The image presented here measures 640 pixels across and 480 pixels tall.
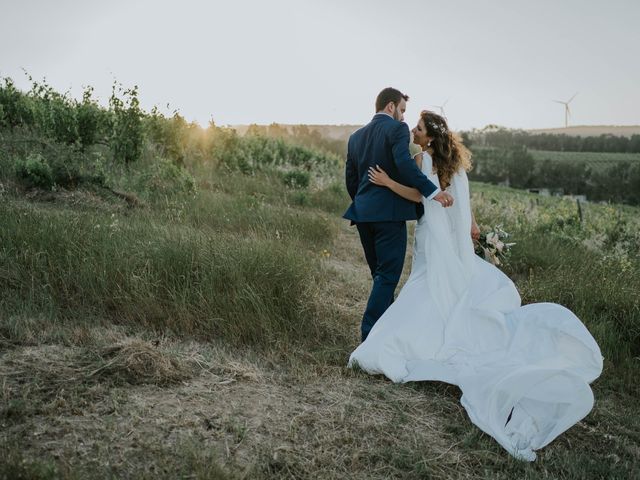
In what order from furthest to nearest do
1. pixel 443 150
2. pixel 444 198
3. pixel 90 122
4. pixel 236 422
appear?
1. pixel 90 122
2. pixel 443 150
3. pixel 444 198
4. pixel 236 422

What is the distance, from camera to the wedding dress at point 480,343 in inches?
146

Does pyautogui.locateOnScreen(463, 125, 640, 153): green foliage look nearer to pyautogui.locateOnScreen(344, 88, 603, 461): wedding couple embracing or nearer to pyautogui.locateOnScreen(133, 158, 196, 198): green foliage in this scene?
pyautogui.locateOnScreen(133, 158, 196, 198): green foliage

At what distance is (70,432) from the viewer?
3062 mm

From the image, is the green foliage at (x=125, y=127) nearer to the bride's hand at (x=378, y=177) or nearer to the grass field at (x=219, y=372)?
the grass field at (x=219, y=372)

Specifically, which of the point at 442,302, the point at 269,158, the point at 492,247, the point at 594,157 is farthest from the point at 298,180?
the point at 594,157

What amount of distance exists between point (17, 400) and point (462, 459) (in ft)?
9.33

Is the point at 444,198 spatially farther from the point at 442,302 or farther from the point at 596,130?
the point at 596,130

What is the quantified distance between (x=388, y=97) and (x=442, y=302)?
1984 millimetres

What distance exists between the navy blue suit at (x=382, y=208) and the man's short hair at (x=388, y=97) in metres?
0.10

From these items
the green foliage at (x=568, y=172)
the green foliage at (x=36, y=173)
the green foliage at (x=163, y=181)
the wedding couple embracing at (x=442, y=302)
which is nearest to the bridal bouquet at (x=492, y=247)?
the wedding couple embracing at (x=442, y=302)

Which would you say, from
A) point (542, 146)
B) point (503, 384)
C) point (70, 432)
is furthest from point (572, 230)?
point (542, 146)

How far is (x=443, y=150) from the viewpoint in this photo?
4.91 m

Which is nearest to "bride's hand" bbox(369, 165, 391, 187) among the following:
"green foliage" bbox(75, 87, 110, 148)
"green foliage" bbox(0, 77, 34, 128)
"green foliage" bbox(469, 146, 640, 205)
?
"green foliage" bbox(75, 87, 110, 148)

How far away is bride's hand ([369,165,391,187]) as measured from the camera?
4902 millimetres
